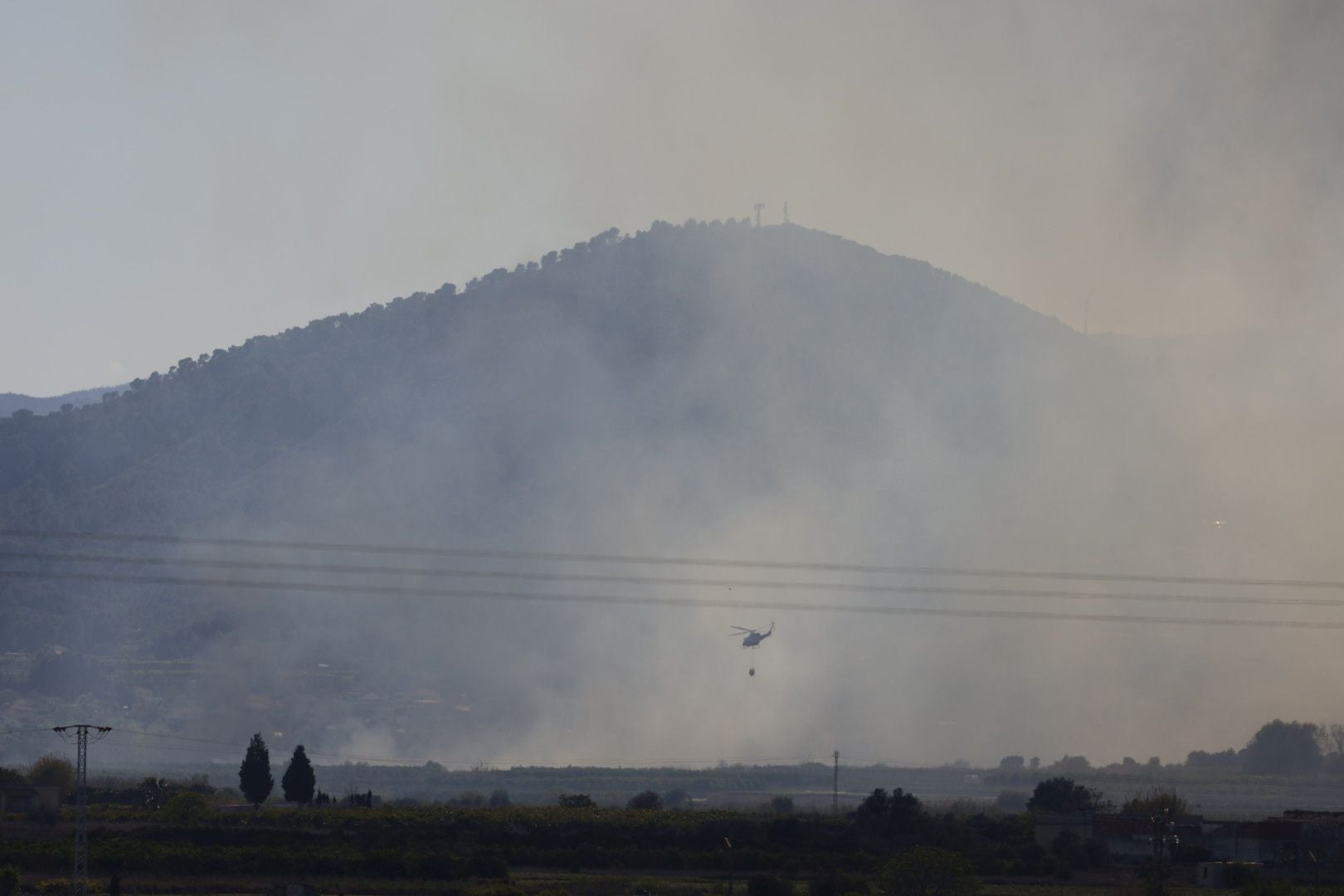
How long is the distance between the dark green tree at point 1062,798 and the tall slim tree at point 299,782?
44045mm

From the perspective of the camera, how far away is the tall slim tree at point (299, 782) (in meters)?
96.5

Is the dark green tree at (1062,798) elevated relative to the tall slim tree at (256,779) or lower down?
lower down

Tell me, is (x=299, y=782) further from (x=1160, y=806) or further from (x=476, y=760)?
(x=476, y=760)

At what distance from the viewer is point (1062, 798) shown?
10706cm

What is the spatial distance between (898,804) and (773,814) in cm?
715

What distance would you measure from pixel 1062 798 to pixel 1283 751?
7912cm

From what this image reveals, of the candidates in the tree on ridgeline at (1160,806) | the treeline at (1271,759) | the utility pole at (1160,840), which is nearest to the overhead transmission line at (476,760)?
the treeline at (1271,759)

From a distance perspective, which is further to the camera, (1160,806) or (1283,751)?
(1283,751)

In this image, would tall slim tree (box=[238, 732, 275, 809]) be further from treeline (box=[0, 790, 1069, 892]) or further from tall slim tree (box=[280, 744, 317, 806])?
treeline (box=[0, 790, 1069, 892])

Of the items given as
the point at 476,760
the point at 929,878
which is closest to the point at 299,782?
the point at 929,878

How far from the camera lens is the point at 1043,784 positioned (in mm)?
109875

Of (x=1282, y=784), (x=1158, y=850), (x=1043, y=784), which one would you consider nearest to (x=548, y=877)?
(x=1158, y=850)

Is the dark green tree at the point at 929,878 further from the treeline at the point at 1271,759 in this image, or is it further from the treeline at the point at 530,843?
the treeline at the point at 1271,759

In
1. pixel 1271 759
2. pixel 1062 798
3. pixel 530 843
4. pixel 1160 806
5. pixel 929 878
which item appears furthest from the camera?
pixel 1271 759
